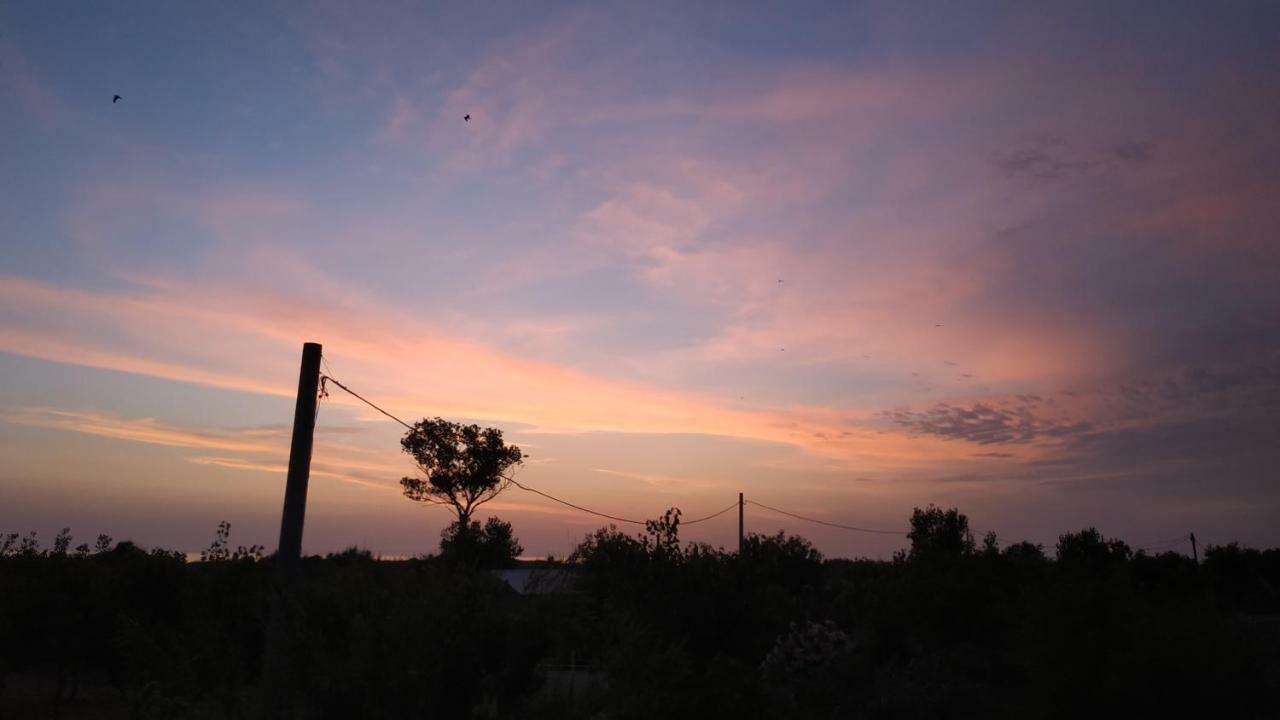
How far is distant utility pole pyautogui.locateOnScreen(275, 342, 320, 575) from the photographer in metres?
13.8

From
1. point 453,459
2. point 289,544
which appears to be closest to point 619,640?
point 289,544

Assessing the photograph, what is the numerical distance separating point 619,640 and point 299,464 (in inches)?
261

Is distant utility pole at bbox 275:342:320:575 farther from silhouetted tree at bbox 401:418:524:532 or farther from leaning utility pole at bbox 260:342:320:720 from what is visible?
silhouetted tree at bbox 401:418:524:532

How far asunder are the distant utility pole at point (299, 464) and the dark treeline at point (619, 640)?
66 centimetres

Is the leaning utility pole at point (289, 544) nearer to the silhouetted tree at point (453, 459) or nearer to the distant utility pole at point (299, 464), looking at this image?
the distant utility pole at point (299, 464)

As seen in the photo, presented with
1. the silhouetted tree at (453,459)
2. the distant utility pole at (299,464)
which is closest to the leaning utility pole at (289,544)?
the distant utility pole at (299,464)

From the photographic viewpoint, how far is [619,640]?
11352mm

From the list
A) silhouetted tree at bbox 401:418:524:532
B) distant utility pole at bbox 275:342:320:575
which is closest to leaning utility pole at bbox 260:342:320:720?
distant utility pole at bbox 275:342:320:575

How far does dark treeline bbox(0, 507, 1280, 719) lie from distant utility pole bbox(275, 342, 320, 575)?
66 centimetres

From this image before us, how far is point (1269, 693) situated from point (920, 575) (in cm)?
998

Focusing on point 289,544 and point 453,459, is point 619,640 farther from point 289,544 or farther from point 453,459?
point 453,459

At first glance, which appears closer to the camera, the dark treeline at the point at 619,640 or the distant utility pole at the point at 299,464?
the dark treeline at the point at 619,640

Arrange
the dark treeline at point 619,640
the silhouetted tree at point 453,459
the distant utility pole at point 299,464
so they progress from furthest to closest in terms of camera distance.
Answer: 1. the silhouetted tree at point 453,459
2. the distant utility pole at point 299,464
3. the dark treeline at point 619,640

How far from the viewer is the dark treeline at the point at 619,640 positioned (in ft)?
37.6
